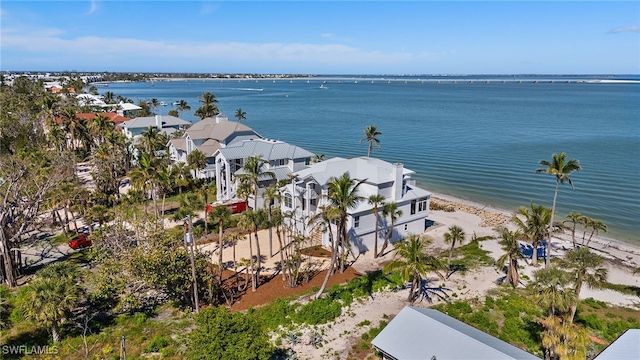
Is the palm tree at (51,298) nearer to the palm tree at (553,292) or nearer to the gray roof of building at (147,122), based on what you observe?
the palm tree at (553,292)

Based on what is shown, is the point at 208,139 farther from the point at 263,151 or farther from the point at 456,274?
the point at 456,274

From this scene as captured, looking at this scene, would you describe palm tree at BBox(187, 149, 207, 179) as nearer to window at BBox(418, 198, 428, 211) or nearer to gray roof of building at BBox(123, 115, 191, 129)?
window at BBox(418, 198, 428, 211)

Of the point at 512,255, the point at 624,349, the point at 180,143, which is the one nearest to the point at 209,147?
the point at 180,143

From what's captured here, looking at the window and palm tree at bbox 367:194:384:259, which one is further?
the window

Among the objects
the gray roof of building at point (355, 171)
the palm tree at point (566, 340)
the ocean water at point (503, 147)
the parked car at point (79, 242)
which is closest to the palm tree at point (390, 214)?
the gray roof of building at point (355, 171)

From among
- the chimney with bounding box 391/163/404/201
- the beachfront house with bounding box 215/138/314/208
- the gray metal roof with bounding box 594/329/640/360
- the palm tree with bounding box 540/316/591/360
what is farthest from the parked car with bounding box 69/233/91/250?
the gray metal roof with bounding box 594/329/640/360

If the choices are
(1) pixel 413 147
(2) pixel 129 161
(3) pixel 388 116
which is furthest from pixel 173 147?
(3) pixel 388 116

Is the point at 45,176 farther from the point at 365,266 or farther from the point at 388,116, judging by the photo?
the point at 388,116
